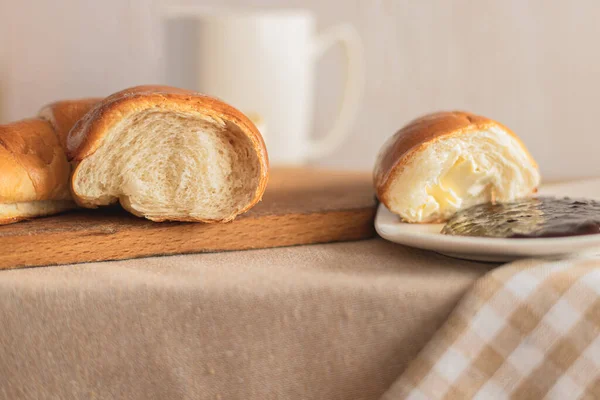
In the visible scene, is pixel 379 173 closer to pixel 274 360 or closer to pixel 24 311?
pixel 274 360

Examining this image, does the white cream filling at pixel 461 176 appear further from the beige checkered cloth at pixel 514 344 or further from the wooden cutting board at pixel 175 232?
the beige checkered cloth at pixel 514 344

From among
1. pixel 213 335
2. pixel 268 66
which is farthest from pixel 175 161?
pixel 268 66

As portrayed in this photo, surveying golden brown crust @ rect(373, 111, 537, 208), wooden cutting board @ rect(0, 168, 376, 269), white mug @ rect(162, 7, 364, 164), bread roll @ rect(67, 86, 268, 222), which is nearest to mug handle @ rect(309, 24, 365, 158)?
white mug @ rect(162, 7, 364, 164)

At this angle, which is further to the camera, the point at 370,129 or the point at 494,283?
the point at 370,129

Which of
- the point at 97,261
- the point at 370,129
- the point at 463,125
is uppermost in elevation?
the point at 463,125

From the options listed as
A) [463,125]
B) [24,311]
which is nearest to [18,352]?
[24,311]

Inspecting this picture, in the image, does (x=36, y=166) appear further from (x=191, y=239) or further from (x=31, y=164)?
(x=191, y=239)
